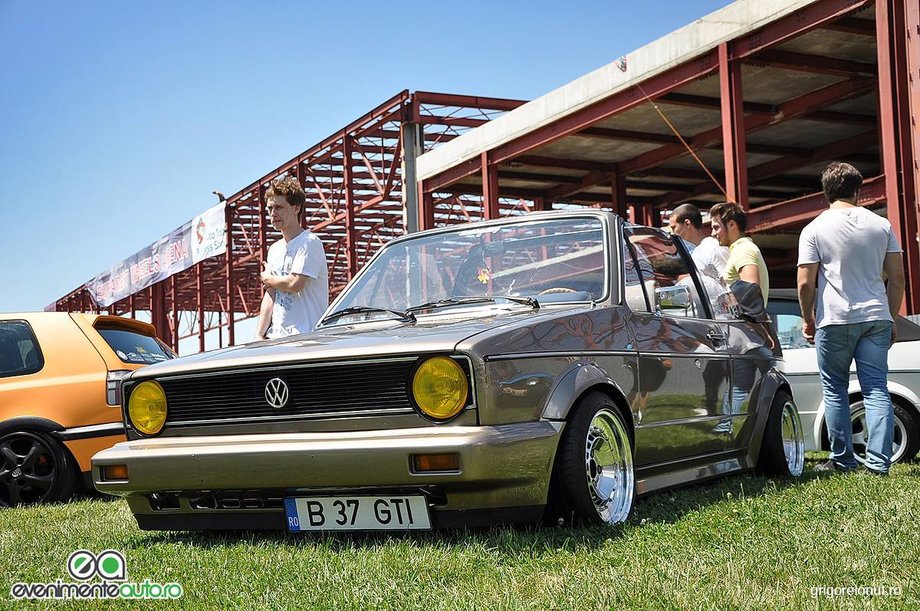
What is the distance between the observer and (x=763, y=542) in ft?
11.8

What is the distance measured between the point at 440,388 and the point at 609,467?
955 millimetres

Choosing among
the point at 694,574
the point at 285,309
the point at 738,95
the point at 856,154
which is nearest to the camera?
the point at 694,574

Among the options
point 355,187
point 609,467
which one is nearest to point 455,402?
point 609,467

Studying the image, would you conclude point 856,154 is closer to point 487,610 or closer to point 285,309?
point 285,309

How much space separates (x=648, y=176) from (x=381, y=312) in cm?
2028

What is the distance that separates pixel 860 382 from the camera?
234 inches

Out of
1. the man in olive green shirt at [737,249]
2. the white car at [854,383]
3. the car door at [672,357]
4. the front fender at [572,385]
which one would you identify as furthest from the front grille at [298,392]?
the white car at [854,383]

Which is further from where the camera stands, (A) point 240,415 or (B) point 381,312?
(B) point 381,312

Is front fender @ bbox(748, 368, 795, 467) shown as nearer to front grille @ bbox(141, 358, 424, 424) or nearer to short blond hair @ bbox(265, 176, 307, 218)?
front grille @ bbox(141, 358, 424, 424)

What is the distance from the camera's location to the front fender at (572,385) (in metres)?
3.74

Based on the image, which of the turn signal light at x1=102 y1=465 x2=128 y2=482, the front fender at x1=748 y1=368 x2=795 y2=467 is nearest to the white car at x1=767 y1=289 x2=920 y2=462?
the front fender at x1=748 y1=368 x2=795 y2=467

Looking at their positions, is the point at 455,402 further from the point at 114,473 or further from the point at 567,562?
the point at 114,473

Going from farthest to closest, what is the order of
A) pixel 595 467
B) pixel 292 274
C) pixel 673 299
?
pixel 292 274 → pixel 673 299 → pixel 595 467

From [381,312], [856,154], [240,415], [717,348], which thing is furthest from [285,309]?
[856,154]
